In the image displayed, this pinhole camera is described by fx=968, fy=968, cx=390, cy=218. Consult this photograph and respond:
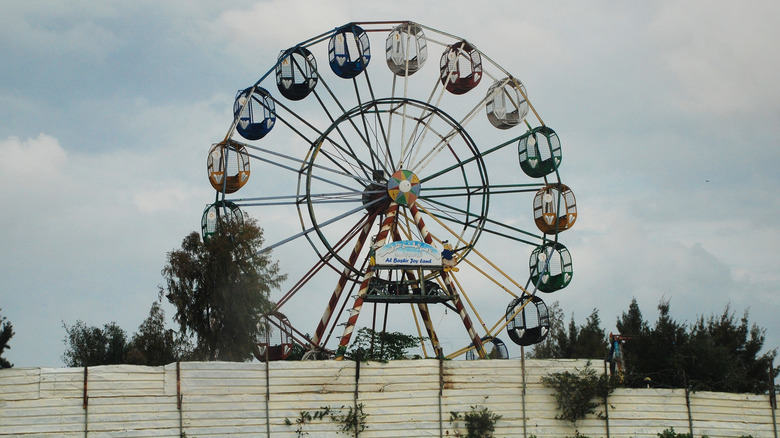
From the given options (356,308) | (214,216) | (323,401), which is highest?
(214,216)

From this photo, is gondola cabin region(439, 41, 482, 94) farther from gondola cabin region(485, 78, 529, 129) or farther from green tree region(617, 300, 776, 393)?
green tree region(617, 300, 776, 393)

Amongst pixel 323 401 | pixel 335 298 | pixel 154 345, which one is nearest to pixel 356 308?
pixel 335 298

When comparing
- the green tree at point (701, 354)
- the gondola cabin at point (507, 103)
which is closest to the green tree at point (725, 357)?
the green tree at point (701, 354)

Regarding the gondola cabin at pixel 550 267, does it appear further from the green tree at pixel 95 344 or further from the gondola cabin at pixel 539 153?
the green tree at pixel 95 344

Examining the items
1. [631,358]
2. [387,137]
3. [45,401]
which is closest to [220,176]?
[387,137]

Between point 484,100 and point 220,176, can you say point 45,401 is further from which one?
point 484,100

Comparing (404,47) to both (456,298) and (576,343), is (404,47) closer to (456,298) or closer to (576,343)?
(456,298)

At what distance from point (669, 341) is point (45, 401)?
3098 centimetres

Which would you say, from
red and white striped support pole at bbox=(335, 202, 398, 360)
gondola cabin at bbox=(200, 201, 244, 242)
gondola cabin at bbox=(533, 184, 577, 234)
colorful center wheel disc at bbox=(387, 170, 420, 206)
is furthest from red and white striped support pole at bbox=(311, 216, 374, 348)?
gondola cabin at bbox=(533, 184, 577, 234)

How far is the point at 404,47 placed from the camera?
1315 inches

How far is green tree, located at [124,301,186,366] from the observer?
44.1 m

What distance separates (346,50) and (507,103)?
6.00 metres

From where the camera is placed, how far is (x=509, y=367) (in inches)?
961

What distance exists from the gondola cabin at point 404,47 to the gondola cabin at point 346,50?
1082 mm
